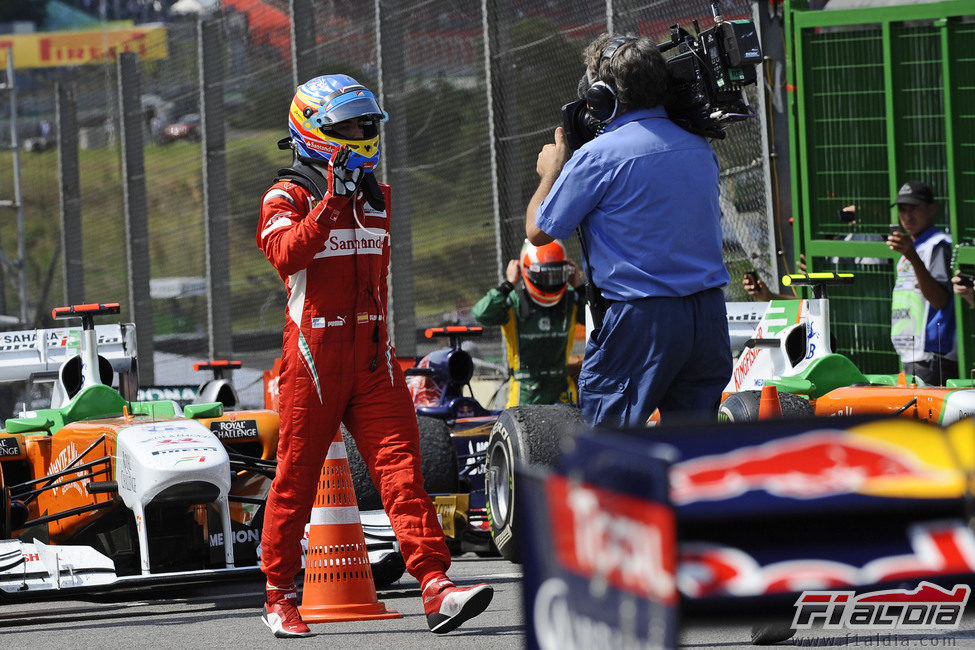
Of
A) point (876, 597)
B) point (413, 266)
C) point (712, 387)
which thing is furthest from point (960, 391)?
point (413, 266)

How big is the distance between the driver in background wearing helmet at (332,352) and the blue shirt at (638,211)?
47.9 inches

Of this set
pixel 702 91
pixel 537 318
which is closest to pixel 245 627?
pixel 702 91

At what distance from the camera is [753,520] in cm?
232

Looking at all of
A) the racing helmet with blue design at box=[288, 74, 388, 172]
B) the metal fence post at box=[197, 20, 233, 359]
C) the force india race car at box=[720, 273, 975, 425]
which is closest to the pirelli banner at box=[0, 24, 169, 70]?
the metal fence post at box=[197, 20, 233, 359]

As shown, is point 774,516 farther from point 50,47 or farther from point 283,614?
point 50,47

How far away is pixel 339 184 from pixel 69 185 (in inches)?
546

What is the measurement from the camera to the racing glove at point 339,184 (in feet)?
18.1

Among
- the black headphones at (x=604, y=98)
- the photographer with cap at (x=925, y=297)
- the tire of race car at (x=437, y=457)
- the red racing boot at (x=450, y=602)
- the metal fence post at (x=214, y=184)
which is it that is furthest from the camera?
the metal fence post at (x=214, y=184)

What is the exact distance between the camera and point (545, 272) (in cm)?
991

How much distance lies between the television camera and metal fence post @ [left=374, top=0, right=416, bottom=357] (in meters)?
7.16

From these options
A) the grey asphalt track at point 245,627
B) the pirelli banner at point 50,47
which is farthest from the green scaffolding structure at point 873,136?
the pirelli banner at point 50,47

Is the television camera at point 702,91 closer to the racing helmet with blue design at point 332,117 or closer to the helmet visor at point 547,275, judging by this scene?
the racing helmet with blue design at point 332,117

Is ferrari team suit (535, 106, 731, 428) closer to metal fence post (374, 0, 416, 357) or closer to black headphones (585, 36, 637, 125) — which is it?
black headphones (585, 36, 637, 125)

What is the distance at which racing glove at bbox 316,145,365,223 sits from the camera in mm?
5520
